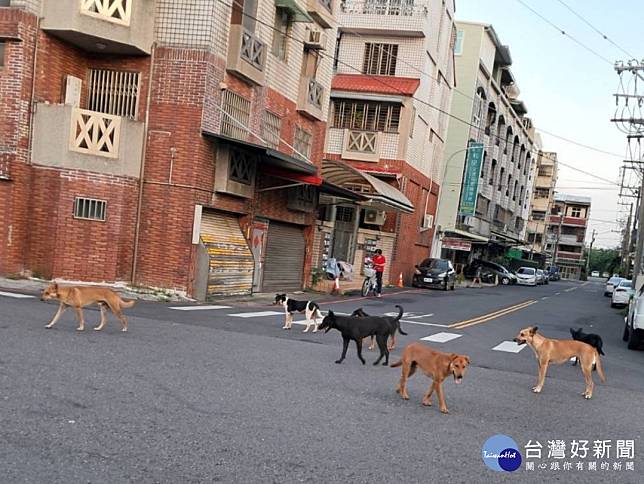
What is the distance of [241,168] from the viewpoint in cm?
1875

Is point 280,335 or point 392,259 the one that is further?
point 392,259

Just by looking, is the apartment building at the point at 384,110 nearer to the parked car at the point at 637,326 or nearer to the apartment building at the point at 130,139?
the apartment building at the point at 130,139

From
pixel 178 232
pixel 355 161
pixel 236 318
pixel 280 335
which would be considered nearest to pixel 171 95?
pixel 178 232

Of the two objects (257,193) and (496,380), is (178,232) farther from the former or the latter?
(496,380)

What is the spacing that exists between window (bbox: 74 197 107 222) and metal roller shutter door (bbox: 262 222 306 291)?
21.3ft

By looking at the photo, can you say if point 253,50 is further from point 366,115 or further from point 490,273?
point 490,273

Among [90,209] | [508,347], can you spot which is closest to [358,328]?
[508,347]

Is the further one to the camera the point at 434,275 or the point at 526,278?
the point at 526,278

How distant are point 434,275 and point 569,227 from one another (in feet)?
304

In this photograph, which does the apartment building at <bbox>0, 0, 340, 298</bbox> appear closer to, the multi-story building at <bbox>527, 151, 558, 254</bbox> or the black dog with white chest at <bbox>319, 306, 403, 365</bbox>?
the black dog with white chest at <bbox>319, 306, 403, 365</bbox>

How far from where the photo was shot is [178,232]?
55.8ft

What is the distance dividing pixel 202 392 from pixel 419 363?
2.46 meters

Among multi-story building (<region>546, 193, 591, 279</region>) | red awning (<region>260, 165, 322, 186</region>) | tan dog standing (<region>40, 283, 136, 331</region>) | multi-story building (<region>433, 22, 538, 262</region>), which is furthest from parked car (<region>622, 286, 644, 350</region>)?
multi-story building (<region>546, 193, 591, 279</region>)

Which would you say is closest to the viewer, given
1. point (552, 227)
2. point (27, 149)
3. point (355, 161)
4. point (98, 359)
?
point (98, 359)
